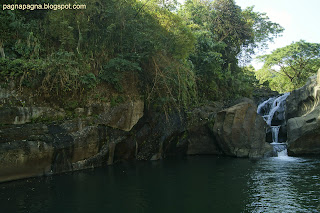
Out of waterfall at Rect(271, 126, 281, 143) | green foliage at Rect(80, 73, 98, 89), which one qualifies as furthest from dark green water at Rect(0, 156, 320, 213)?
waterfall at Rect(271, 126, 281, 143)

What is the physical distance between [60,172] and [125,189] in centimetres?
377

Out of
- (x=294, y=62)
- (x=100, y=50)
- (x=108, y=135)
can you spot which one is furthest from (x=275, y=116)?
(x=294, y=62)

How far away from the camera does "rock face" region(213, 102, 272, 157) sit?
15141mm

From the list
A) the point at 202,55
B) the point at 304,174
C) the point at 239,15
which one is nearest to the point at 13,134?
the point at 304,174

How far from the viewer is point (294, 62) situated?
115 ft

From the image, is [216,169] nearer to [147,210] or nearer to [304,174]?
[304,174]

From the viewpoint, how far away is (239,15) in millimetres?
24500

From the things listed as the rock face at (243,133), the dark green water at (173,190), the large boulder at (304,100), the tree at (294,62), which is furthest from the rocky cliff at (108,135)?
the tree at (294,62)

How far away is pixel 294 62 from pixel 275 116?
19.0 meters

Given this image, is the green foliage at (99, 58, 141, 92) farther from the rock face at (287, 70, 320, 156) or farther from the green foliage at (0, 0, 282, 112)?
the rock face at (287, 70, 320, 156)

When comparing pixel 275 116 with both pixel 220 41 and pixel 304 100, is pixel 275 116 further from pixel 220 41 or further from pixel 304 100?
pixel 220 41

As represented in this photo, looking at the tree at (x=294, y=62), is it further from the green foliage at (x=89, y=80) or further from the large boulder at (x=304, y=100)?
the green foliage at (x=89, y=80)

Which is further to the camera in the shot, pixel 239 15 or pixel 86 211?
pixel 239 15

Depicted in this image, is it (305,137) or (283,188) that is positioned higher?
(305,137)
